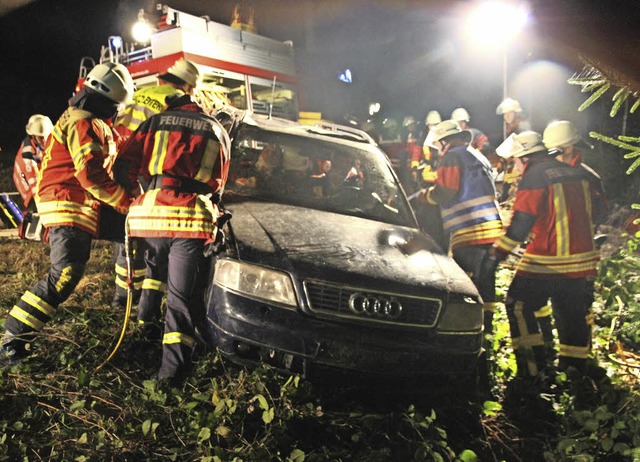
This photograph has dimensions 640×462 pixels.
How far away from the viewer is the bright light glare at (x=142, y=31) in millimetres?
8266

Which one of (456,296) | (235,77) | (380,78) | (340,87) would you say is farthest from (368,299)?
(380,78)

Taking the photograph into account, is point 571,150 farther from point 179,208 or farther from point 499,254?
point 179,208

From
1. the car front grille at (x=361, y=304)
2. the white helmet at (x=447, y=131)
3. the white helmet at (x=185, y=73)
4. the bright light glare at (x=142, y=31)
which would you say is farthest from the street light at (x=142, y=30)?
the car front grille at (x=361, y=304)

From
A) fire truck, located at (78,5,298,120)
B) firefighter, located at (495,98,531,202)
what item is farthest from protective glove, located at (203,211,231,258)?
firefighter, located at (495,98,531,202)

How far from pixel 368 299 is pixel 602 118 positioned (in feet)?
26.0

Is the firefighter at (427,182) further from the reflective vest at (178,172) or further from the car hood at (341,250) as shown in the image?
the reflective vest at (178,172)

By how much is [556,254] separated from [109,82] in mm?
3315

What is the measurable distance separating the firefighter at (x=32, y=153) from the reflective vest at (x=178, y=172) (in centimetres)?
295

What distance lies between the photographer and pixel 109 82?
3148 mm

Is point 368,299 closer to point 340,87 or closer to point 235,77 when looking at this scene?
point 235,77

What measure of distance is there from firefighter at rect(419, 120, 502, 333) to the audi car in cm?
110

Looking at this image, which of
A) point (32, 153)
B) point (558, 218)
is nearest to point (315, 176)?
point (558, 218)

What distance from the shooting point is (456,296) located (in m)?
2.86

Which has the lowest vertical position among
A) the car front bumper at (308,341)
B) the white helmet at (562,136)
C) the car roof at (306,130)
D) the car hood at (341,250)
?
the car front bumper at (308,341)
